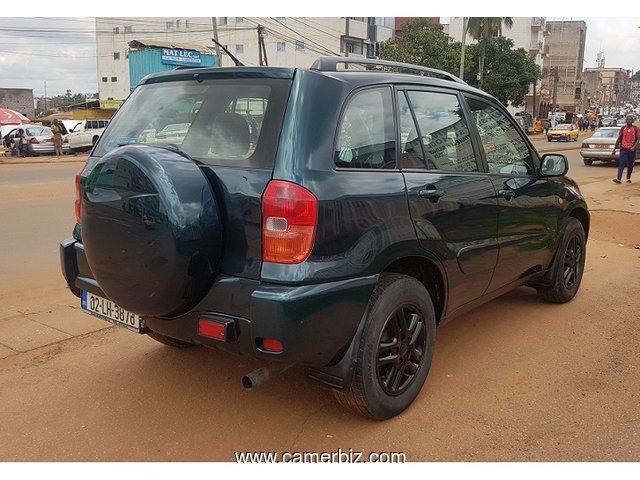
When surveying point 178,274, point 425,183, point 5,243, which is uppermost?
point 425,183

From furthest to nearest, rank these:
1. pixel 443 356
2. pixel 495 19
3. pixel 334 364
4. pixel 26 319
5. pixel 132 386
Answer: pixel 495 19
pixel 26 319
pixel 443 356
pixel 132 386
pixel 334 364

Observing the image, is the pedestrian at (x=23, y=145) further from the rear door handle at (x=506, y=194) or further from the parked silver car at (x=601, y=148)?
the rear door handle at (x=506, y=194)

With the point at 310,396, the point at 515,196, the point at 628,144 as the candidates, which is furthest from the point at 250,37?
the point at 310,396

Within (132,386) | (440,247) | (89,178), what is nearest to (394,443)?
(440,247)

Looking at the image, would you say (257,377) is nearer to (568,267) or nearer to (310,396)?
(310,396)

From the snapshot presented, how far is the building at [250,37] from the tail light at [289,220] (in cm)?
4515

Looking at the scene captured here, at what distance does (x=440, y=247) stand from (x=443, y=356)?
104 cm

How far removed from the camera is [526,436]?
2961 mm

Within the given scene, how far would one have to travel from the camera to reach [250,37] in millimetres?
56469

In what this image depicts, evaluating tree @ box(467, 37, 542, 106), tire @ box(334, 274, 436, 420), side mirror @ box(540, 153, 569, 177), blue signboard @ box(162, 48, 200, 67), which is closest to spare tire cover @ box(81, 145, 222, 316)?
tire @ box(334, 274, 436, 420)

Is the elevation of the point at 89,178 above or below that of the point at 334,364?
above

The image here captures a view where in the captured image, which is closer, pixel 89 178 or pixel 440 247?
pixel 89 178

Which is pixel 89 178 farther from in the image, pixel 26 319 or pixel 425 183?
pixel 26 319

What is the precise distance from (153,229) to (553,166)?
10.6ft
